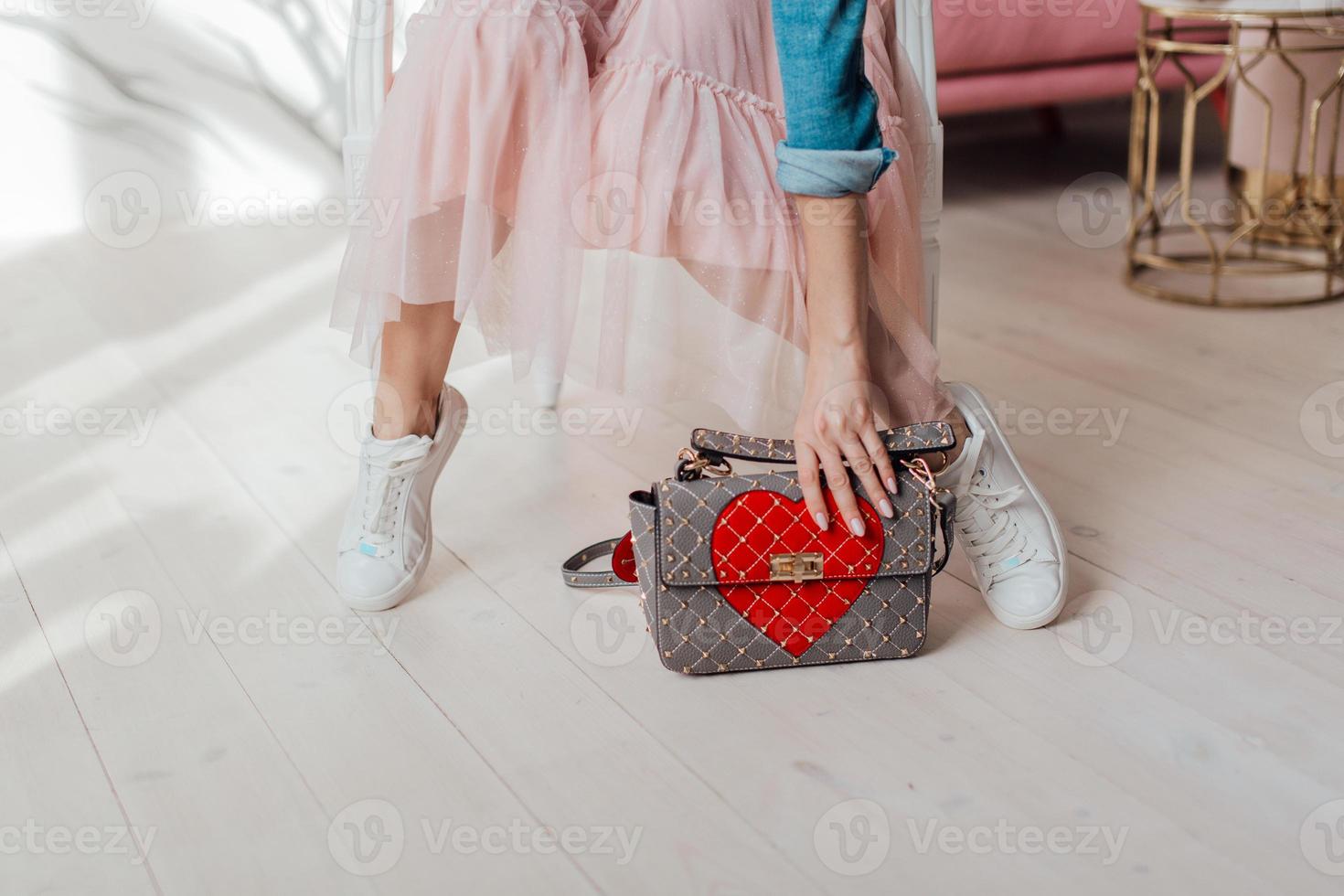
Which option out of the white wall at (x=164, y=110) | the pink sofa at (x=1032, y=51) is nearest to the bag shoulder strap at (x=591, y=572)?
the pink sofa at (x=1032, y=51)

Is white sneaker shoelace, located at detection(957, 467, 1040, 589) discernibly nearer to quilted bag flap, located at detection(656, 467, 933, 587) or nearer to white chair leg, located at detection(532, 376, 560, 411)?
quilted bag flap, located at detection(656, 467, 933, 587)

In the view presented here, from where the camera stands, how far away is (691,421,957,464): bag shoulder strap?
962 mm

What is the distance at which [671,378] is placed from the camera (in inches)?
41.2

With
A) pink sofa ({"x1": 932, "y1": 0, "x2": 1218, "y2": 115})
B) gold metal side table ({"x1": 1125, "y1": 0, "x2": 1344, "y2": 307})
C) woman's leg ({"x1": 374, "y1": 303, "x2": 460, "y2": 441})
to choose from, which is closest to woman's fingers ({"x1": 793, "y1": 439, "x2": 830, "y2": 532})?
woman's leg ({"x1": 374, "y1": 303, "x2": 460, "y2": 441})

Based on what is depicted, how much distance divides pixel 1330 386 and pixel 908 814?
3.29ft

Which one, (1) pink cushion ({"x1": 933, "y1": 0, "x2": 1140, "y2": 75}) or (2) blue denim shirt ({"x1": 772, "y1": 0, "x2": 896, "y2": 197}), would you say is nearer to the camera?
(2) blue denim shirt ({"x1": 772, "y1": 0, "x2": 896, "y2": 197})

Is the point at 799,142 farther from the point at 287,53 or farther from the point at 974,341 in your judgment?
the point at 287,53

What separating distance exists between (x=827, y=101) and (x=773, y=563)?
34 centimetres

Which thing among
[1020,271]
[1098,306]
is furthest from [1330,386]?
[1020,271]

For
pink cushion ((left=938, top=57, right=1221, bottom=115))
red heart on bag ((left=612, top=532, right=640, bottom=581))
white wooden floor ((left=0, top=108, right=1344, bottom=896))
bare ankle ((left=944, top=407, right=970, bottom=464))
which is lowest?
white wooden floor ((left=0, top=108, right=1344, bottom=896))

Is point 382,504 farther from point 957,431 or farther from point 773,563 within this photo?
point 957,431

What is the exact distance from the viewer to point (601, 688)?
99 centimetres

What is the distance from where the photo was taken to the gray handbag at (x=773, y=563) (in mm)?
930

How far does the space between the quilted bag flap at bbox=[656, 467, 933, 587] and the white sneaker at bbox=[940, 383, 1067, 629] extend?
0.13 metres
